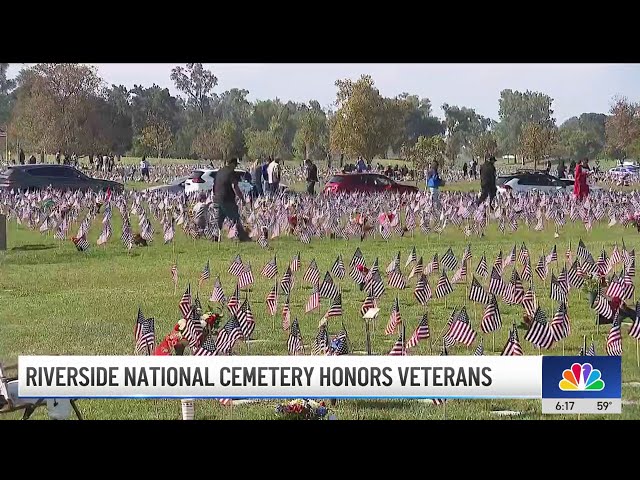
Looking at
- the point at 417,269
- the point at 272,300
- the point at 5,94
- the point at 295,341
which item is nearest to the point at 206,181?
the point at 272,300

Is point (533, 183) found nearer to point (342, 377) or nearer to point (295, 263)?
point (295, 263)

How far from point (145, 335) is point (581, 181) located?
3.06m

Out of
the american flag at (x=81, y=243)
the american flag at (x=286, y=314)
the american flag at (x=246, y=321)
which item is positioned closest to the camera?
the american flag at (x=246, y=321)

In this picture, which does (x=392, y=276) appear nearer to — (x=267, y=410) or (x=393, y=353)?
(x=393, y=353)

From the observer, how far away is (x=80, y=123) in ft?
25.0

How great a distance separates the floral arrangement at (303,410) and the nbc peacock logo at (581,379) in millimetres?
1463

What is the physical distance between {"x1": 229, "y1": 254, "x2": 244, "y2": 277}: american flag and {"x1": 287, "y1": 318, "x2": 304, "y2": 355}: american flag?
591mm

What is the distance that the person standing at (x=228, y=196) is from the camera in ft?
24.2

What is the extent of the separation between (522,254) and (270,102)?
198 cm

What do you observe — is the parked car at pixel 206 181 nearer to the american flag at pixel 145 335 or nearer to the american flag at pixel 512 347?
the american flag at pixel 145 335

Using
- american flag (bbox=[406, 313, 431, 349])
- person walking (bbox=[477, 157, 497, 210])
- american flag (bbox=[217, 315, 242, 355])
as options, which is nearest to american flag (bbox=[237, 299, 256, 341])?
american flag (bbox=[217, 315, 242, 355])

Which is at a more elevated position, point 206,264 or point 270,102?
point 270,102

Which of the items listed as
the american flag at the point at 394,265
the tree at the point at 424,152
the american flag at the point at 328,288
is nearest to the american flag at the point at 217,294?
the american flag at the point at 328,288

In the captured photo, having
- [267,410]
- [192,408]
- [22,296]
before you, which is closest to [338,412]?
[267,410]
